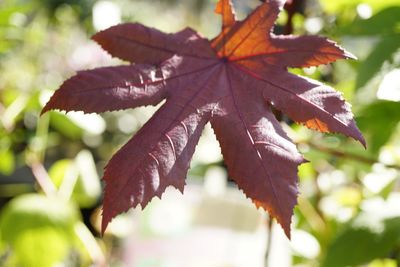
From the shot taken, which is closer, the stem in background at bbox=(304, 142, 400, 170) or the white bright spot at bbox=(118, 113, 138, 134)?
the stem in background at bbox=(304, 142, 400, 170)

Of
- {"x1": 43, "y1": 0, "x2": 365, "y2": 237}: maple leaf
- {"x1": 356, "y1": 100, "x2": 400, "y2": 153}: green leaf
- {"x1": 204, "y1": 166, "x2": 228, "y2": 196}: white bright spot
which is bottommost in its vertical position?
{"x1": 204, "y1": 166, "x2": 228, "y2": 196}: white bright spot

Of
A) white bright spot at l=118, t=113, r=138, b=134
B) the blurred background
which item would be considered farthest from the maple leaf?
white bright spot at l=118, t=113, r=138, b=134

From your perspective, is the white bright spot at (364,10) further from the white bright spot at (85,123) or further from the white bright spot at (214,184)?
the white bright spot at (214,184)

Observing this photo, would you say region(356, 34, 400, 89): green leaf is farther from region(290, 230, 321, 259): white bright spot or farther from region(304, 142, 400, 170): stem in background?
region(290, 230, 321, 259): white bright spot

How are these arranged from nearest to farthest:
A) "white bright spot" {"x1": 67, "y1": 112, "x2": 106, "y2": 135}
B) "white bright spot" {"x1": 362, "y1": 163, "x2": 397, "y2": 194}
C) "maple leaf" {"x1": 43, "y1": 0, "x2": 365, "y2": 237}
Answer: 1. "maple leaf" {"x1": 43, "y1": 0, "x2": 365, "y2": 237}
2. "white bright spot" {"x1": 362, "y1": 163, "x2": 397, "y2": 194}
3. "white bright spot" {"x1": 67, "y1": 112, "x2": 106, "y2": 135}

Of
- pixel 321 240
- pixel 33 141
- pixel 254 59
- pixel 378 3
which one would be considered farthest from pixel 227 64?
pixel 33 141

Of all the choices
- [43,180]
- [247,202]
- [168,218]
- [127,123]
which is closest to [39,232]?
[43,180]

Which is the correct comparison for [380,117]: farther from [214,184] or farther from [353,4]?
[214,184]
